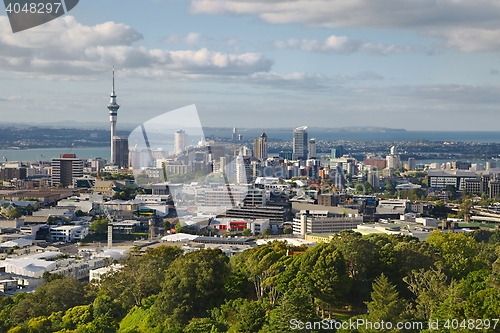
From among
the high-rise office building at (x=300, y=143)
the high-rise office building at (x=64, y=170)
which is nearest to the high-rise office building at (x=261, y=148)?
the high-rise office building at (x=300, y=143)

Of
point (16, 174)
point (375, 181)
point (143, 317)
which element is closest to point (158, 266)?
point (143, 317)

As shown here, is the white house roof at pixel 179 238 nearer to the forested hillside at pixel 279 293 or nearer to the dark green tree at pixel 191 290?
the forested hillside at pixel 279 293

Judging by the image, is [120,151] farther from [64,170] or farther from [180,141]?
[180,141]

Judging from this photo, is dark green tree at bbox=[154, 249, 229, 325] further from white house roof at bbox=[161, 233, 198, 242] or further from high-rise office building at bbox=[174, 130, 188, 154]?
white house roof at bbox=[161, 233, 198, 242]
